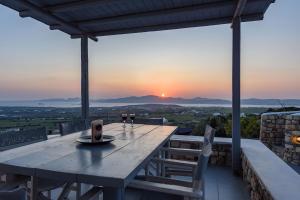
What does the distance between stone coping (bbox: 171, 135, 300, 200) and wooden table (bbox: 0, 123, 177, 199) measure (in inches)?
38.5

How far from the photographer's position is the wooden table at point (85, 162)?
1233 mm

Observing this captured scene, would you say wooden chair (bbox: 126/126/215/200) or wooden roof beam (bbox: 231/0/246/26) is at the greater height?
wooden roof beam (bbox: 231/0/246/26)

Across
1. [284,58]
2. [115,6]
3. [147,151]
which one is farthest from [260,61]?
[147,151]

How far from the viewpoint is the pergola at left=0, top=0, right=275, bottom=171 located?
296 centimetres

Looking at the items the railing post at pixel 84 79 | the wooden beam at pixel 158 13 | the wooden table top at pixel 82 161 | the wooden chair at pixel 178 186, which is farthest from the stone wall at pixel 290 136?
the wooden table top at pixel 82 161

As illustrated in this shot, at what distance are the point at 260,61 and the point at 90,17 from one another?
476 centimetres

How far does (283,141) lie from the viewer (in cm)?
662

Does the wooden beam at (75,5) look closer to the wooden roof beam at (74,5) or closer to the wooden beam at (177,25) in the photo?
the wooden roof beam at (74,5)

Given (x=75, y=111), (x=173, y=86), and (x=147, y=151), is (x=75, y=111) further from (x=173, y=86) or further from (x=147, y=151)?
(x=147, y=151)

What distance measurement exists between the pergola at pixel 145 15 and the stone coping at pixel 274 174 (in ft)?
1.61

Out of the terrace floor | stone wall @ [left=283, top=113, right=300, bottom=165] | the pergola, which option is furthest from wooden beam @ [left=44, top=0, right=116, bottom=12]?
stone wall @ [left=283, top=113, right=300, bottom=165]

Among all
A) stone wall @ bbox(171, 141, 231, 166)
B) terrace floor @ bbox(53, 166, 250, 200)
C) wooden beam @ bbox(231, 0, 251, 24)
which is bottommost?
terrace floor @ bbox(53, 166, 250, 200)

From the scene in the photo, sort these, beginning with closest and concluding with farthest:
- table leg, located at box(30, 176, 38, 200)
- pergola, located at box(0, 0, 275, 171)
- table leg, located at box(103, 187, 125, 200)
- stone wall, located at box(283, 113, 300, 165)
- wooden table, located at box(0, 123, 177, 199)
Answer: wooden table, located at box(0, 123, 177, 199) < table leg, located at box(103, 187, 125, 200) < table leg, located at box(30, 176, 38, 200) < pergola, located at box(0, 0, 275, 171) < stone wall, located at box(283, 113, 300, 165)

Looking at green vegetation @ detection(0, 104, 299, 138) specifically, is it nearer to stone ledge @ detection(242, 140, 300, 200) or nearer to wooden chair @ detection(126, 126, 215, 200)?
stone ledge @ detection(242, 140, 300, 200)
